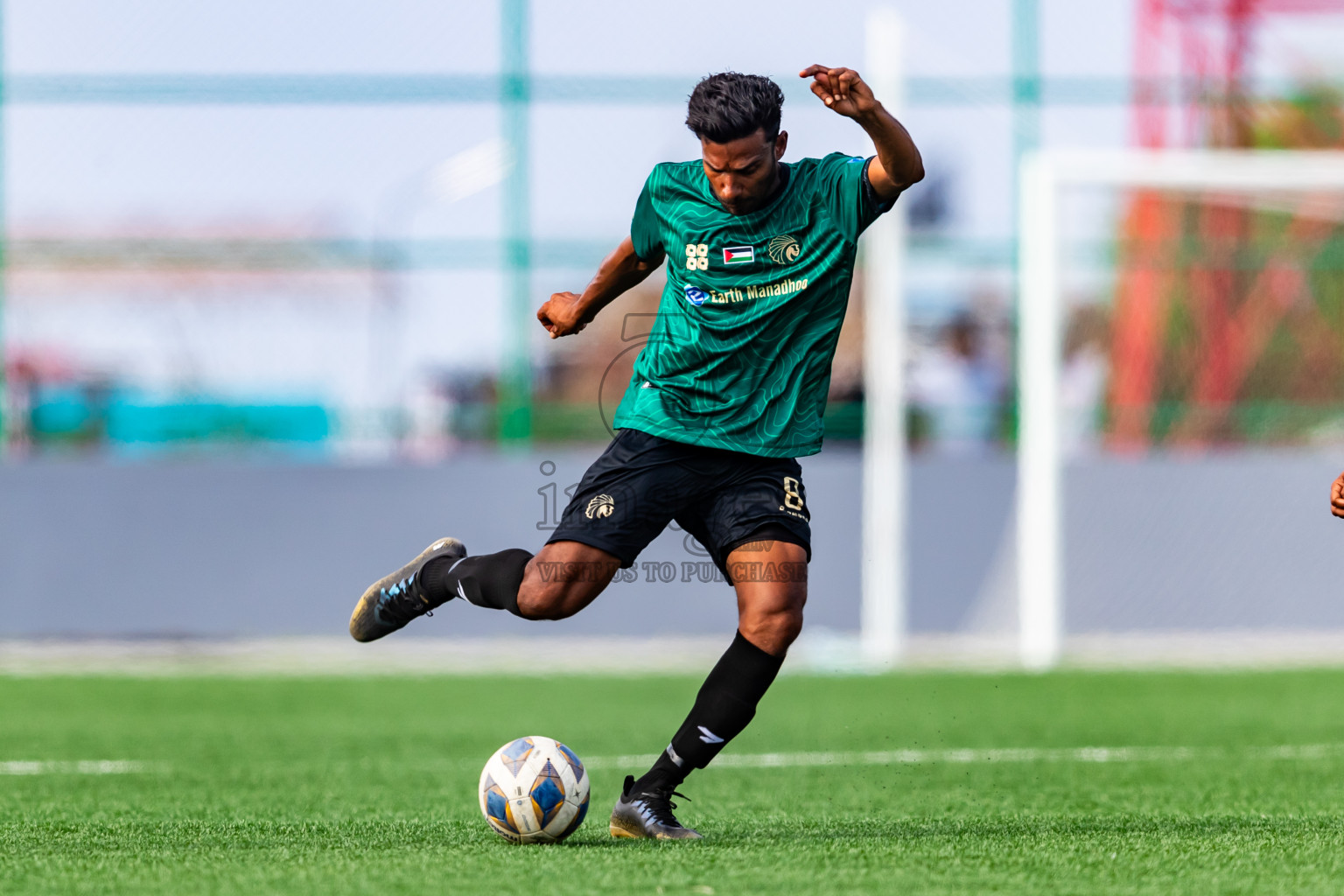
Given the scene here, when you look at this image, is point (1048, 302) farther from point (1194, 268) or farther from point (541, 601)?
point (541, 601)

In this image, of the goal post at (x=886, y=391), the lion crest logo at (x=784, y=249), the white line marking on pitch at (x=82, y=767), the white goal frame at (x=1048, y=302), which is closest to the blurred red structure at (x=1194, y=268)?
the white goal frame at (x=1048, y=302)

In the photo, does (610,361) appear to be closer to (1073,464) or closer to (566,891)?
(1073,464)

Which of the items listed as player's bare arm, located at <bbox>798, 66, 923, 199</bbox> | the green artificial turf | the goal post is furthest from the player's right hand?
the goal post

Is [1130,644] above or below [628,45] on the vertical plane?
below

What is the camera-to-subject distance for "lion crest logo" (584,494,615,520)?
178 inches

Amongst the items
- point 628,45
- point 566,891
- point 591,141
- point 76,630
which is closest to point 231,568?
point 76,630

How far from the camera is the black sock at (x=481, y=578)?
4.66 metres

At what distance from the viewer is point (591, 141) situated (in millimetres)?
13055

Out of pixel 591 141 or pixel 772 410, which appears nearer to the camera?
pixel 772 410

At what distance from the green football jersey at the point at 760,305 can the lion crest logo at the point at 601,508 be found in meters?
0.24

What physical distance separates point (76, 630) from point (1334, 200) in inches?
429

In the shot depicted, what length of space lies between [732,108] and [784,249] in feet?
1.52

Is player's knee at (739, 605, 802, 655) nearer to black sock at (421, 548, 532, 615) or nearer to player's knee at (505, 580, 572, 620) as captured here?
player's knee at (505, 580, 572, 620)

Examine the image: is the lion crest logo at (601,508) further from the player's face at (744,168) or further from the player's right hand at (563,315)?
the player's face at (744,168)
